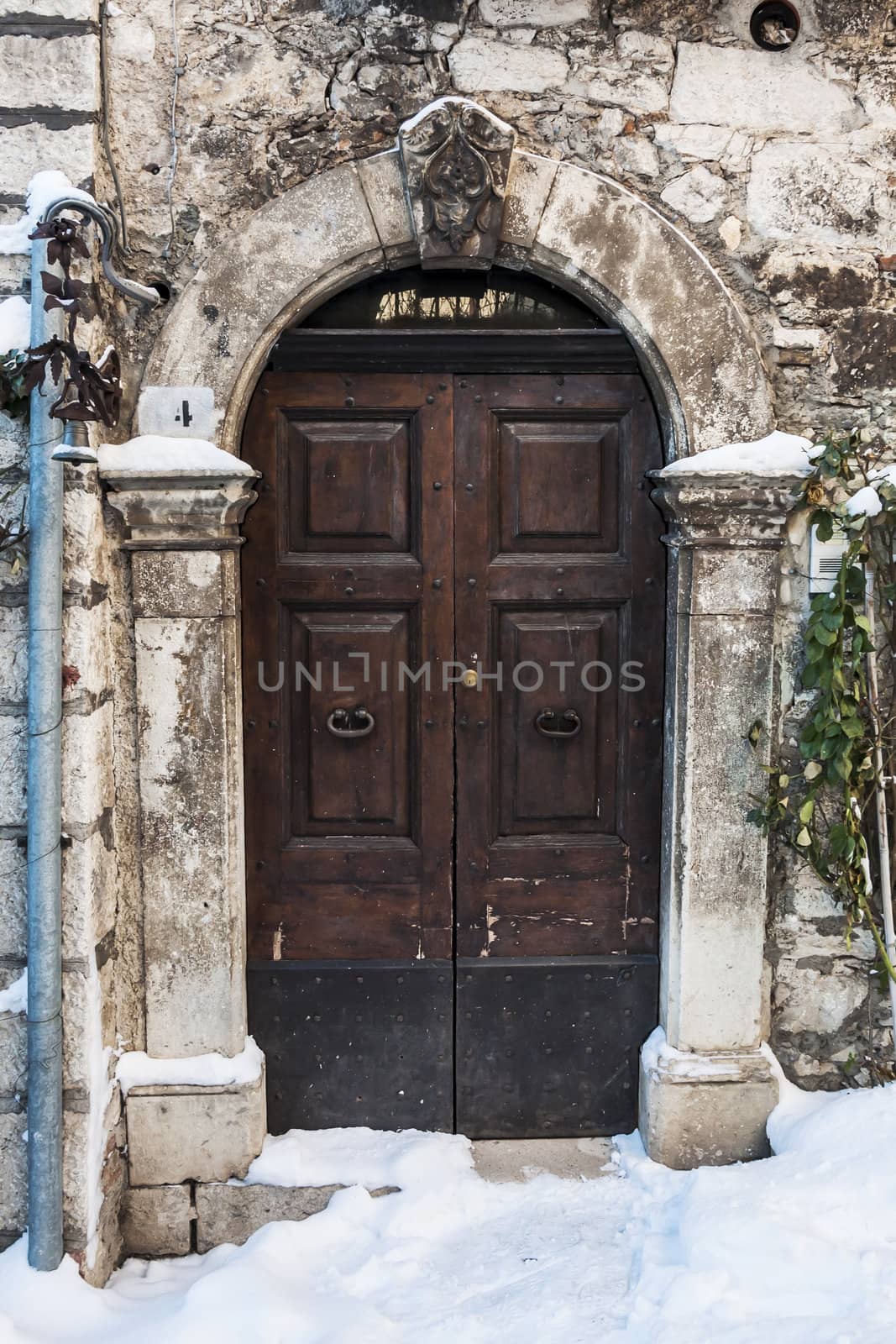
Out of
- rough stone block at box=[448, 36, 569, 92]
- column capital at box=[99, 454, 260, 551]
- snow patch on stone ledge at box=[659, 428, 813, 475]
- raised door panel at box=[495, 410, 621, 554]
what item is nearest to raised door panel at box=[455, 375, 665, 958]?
raised door panel at box=[495, 410, 621, 554]

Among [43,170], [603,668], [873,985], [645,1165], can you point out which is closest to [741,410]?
[603,668]

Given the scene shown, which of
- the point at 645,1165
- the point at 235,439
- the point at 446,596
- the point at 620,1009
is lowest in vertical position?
the point at 645,1165

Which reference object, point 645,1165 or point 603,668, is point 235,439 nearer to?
point 603,668

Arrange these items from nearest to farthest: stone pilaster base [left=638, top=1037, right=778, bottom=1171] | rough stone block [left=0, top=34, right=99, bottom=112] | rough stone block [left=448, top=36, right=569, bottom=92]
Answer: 1. rough stone block [left=0, top=34, right=99, bottom=112]
2. rough stone block [left=448, top=36, right=569, bottom=92]
3. stone pilaster base [left=638, top=1037, right=778, bottom=1171]

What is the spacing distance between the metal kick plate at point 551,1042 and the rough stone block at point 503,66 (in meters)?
2.38

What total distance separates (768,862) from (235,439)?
1.88 meters

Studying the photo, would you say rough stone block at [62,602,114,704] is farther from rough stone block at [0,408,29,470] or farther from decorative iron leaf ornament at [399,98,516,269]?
decorative iron leaf ornament at [399,98,516,269]

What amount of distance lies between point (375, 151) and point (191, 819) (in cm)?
182

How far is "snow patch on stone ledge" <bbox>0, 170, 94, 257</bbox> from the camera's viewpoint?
7.88ft

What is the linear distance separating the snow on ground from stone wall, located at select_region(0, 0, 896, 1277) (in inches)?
10.2

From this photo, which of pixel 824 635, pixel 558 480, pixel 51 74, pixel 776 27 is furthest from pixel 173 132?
pixel 824 635

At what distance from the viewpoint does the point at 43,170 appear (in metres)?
2.52

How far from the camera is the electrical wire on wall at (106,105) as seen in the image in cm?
262

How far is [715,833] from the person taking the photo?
291 cm
